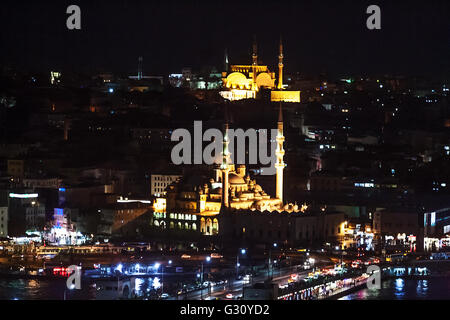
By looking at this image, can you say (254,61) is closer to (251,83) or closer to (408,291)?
(251,83)

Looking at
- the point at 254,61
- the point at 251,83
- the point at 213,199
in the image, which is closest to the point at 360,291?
the point at 213,199

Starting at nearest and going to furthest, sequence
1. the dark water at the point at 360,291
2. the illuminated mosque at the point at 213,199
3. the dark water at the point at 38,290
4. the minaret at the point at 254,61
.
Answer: the dark water at the point at 38,290 < the dark water at the point at 360,291 < the illuminated mosque at the point at 213,199 < the minaret at the point at 254,61

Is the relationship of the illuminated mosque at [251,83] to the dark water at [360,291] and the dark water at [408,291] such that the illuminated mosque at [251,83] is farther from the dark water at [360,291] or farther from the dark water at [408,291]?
the dark water at [360,291]

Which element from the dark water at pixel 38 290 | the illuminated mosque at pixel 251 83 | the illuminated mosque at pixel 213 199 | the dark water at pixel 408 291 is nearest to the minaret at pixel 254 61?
the illuminated mosque at pixel 251 83

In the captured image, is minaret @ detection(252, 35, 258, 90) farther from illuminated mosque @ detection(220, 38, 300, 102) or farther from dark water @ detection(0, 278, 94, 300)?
dark water @ detection(0, 278, 94, 300)

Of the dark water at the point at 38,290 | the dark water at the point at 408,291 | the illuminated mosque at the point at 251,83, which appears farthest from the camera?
the illuminated mosque at the point at 251,83
